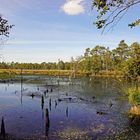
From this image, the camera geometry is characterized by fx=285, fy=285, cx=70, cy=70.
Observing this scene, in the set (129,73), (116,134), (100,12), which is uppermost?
(100,12)

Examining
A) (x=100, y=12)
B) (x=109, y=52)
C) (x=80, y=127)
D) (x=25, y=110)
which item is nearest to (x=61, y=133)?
(x=80, y=127)

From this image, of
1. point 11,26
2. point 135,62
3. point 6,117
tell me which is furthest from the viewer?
point 135,62

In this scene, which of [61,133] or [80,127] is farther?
[80,127]

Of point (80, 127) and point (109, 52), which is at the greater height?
point (109, 52)

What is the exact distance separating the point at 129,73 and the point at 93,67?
103172 millimetres

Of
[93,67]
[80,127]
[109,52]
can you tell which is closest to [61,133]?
[80,127]

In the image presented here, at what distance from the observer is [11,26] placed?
2091 centimetres

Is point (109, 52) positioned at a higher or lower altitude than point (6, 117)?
higher

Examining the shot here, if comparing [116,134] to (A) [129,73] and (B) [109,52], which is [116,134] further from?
(B) [109,52]

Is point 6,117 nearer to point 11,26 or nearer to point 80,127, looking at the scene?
point 80,127

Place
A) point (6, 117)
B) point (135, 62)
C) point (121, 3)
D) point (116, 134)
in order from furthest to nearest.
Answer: point (135, 62) < point (6, 117) < point (116, 134) < point (121, 3)

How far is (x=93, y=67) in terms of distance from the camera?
150875 mm

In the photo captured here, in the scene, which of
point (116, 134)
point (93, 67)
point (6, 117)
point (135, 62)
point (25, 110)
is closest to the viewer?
point (116, 134)

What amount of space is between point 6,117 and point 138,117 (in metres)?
16.2
